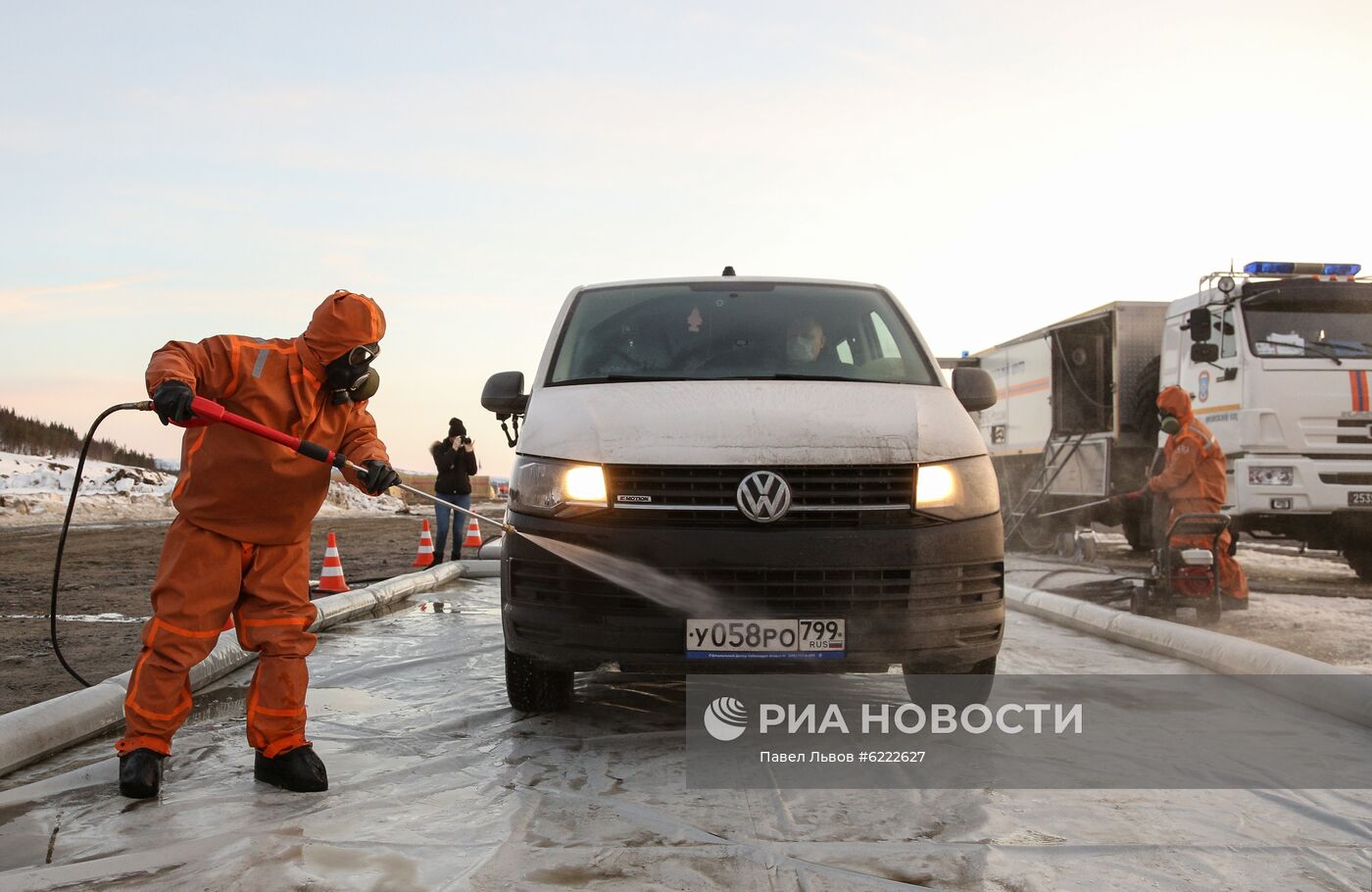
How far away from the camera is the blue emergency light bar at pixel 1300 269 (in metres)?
11.4

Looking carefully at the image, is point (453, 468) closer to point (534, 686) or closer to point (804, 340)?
point (804, 340)

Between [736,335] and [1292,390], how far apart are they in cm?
804

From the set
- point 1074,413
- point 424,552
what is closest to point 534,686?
point 424,552

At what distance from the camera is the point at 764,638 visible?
4086mm

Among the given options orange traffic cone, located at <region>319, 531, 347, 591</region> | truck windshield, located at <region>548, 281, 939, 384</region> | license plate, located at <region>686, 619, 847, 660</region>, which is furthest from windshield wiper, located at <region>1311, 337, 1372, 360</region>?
orange traffic cone, located at <region>319, 531, 347, 591</region>

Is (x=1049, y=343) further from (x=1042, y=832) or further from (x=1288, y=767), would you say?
(x=1042, y=832)

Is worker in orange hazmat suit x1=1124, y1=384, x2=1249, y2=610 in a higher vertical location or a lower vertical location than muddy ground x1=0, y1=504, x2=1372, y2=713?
higher

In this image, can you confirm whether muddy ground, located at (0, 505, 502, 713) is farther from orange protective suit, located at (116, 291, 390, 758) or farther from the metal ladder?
the metal ladder

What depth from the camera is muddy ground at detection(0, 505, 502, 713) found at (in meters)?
6.12

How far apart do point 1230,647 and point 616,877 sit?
4.26 metres

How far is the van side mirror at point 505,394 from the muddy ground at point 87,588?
2.40 m

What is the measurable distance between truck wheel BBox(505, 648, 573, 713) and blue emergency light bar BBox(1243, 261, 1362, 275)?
9.44 meters

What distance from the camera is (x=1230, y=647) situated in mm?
5980

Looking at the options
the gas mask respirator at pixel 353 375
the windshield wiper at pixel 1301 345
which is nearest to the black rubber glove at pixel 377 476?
the gas mask respirator at pixel 353 375
